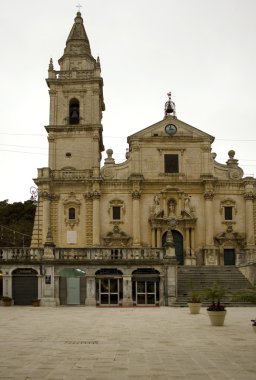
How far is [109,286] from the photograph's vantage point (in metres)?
33.5

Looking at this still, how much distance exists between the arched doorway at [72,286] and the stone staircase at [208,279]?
593 centimetres

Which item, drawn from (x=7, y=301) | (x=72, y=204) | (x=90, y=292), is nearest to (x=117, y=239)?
(x=72, y=204)

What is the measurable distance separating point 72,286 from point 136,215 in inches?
588

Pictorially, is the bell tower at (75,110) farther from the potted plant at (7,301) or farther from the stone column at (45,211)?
the potted plant at (7,301)

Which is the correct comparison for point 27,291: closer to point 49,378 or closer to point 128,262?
point 128,262

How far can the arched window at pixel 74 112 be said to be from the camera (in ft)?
166

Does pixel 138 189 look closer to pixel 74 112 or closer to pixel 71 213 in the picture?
pixel 71 213

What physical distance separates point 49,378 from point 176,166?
130ft

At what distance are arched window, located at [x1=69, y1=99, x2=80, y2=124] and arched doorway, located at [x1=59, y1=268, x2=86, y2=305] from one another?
20.3 m

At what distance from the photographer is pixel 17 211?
73.7 m

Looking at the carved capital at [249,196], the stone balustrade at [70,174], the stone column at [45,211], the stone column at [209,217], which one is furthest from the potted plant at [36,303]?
the carved capital at [249,196]

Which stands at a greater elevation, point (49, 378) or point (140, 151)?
point (140, 151)

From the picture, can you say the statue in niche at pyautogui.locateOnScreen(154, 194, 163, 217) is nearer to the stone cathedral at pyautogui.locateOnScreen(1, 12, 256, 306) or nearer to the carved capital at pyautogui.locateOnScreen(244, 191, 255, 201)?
the stone cathedral at pyautogui.locateOnScreen(1, 12, 256, 306)

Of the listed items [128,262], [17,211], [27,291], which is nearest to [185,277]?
[128,262]
